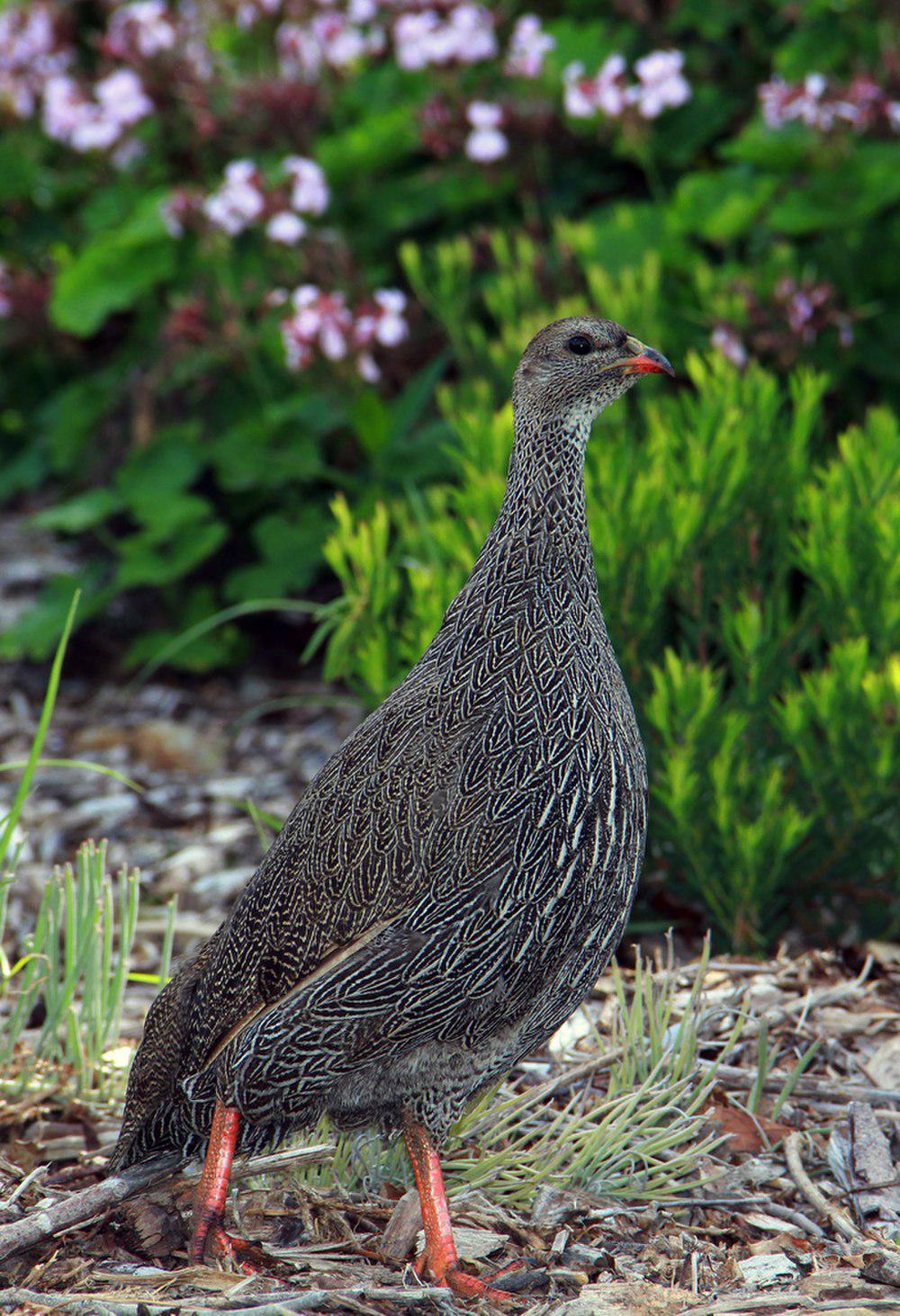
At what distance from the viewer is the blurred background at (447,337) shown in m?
3.78

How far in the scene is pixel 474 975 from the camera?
7.86 ft

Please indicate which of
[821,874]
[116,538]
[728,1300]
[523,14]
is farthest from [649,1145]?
[523,14]

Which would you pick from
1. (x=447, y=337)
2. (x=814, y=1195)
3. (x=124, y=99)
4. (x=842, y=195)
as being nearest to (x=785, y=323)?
(x=842, y=195)

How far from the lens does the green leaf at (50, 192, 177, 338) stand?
19.1 feet

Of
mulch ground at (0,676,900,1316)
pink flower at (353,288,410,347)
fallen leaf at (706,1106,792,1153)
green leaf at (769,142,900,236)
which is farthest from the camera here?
green leaf at (769,142,900,236)

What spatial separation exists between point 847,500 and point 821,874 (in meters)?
0.85

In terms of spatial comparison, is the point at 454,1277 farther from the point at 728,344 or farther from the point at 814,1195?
the point at 728,344

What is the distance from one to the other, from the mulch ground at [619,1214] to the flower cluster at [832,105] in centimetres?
275

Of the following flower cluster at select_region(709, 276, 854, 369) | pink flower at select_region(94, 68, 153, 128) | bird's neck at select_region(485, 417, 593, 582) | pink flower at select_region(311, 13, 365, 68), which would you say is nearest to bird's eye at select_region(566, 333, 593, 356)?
bird's neck at select_region(485, 417, 593, 582)

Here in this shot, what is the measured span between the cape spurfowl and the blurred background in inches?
42.3

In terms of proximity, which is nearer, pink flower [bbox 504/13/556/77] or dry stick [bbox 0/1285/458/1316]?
dry stick [bbox 0/1285/458/1316]

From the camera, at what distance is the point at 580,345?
2611 mm

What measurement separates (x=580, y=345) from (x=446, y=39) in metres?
3.47

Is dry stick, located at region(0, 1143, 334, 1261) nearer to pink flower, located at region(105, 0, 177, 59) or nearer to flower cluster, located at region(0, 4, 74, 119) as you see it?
pink flower, located at region(105, 0, 177, 59)
